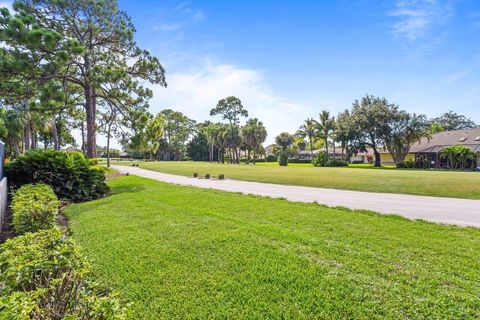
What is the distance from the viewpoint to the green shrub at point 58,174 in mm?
9305

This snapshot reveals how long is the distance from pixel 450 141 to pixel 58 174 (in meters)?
45.3

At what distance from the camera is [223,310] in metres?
2.91

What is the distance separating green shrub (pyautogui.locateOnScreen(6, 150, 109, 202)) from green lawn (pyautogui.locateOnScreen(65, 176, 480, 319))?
381 centimetres

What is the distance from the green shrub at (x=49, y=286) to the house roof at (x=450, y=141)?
4272cm

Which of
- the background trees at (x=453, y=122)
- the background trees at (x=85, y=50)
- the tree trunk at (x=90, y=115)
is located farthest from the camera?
the background trees at (x=453, y=122)

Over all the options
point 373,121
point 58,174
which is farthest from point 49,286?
point 373,121

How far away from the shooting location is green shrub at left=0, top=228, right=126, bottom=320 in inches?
74.2

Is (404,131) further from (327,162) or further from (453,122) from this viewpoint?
(453,122)

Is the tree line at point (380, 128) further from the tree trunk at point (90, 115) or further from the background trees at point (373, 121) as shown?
the tree trunk at point (90, 115)

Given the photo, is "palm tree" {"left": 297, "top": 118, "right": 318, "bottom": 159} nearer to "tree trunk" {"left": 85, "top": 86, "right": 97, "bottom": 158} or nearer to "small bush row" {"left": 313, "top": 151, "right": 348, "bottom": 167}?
"small bush row" {"left": 313, "top": 151, "right": 348, "bottom": 167}

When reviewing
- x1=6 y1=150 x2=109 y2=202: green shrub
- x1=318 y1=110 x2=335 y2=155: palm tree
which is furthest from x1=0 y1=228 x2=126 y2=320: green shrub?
x1=318 y1=110 x2=335 y2=155: palm tree

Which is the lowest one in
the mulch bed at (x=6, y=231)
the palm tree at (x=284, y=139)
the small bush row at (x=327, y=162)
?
the mulch bed at (x=6, y=231)

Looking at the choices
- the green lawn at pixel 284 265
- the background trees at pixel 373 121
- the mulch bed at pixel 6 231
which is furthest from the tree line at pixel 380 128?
the mulch bed at pixel 6 231

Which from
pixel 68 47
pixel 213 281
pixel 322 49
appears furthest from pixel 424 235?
pixel 68 47
